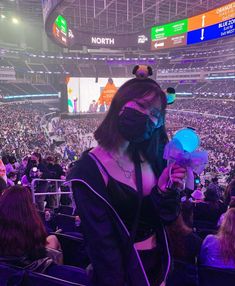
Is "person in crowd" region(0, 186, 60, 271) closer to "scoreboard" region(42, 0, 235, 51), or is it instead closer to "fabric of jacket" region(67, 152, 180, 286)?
"fabric of jacket" region(67, 152, 180, 286)

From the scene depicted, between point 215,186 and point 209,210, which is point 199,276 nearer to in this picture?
point 209,210

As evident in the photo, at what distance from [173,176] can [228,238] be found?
1059 millimetres

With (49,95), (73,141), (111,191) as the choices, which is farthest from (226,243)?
(49,95)

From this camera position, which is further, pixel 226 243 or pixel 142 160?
pixel 226 243

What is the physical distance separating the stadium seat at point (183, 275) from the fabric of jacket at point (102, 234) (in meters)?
0.85

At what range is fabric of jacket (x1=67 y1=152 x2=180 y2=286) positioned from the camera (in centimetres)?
124

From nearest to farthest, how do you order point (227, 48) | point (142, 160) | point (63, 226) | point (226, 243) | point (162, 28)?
point (142, 160) → point (226, 243) → point (63, 226) → point (162, 28) → point (227, 48)

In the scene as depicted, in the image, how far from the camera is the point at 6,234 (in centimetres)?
192

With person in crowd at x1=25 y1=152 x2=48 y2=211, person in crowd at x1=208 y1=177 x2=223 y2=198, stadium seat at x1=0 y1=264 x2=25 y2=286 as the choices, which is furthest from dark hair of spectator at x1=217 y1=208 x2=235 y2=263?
person in crowd at x1=25 y1=152 x2=48 y2=211

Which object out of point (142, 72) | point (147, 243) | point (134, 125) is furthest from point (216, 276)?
point (142, 72)

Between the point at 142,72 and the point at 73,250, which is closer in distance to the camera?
the point at 142,72

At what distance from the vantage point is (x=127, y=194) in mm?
1316

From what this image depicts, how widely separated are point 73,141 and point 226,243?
73.2 ft

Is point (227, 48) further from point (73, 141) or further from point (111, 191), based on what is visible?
point (111, 191)
